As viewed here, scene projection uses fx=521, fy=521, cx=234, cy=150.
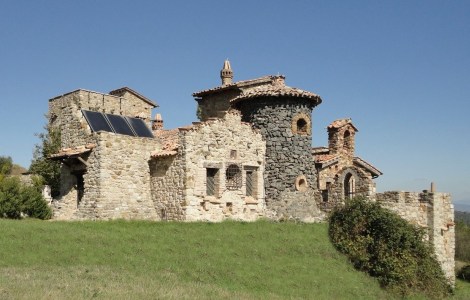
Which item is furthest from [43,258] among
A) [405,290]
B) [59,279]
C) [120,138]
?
[405,290]

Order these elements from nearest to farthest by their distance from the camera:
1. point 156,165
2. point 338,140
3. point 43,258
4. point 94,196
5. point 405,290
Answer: point 43,258, point 405,290, point 94,196, point 156,165, point 338,140

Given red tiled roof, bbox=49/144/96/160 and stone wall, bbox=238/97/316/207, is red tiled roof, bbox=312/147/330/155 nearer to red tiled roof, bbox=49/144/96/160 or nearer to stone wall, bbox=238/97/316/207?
stone wall, bbox=238/97/316/207

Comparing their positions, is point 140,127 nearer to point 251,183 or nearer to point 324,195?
point 251,183

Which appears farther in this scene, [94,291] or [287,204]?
[287,204]

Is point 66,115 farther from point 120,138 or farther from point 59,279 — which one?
point 59,279

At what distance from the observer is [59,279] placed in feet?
43.2

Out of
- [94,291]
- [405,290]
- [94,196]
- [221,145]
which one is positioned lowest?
[405,290]

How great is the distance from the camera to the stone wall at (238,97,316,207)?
2689 centimetres

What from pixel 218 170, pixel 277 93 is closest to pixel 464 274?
pixel 277 93

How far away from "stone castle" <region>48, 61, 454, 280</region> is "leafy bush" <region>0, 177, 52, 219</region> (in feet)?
2.81

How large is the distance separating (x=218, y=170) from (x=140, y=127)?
4936 millimetres

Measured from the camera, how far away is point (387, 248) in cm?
2162

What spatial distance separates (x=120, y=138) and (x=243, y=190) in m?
6.54

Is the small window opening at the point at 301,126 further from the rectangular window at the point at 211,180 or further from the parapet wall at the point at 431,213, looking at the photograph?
the rectangular window at the point at 211,180
